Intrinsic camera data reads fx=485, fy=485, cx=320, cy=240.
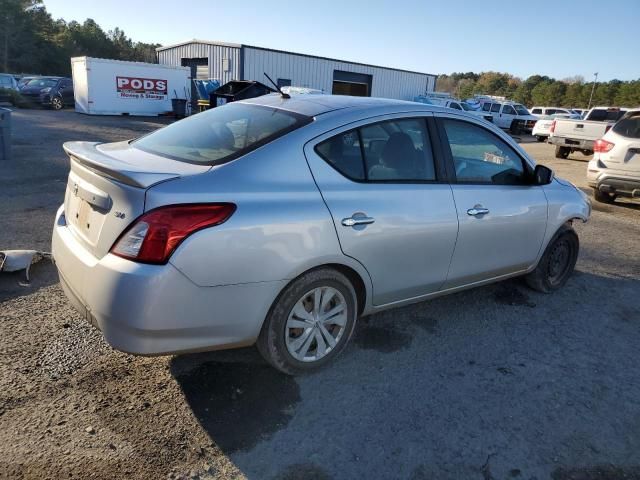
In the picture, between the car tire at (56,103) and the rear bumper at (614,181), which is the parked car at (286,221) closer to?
the rear bumper at (614,181)

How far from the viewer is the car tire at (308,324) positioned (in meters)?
2.78

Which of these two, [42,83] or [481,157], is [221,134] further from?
[42,83]

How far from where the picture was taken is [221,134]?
122 inches

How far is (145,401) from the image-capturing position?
2.72m

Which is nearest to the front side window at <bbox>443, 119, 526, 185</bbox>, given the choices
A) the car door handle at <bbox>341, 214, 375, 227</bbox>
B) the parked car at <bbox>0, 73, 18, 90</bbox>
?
the car door handle at <bbox>341, 214, 375, 227</bbox>

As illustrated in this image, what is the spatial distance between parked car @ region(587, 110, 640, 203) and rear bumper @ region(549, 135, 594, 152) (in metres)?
7.29

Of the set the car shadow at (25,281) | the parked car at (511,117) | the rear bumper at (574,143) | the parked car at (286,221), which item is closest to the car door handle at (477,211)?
the parked car at (286,221)

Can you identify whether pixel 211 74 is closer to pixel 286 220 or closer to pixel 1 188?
pixel 1 188

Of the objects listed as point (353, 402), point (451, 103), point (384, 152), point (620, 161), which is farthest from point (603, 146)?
point (451, 103)

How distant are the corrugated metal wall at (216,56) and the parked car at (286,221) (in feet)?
A: 88.0

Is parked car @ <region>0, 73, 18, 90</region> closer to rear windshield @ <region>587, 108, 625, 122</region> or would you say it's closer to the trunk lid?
rear windshield @ <region>587, 108, 625, 122</region>

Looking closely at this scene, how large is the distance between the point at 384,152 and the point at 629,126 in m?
7.33

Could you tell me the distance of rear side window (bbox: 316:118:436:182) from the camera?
9.71 feet

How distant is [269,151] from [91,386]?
1.70 m
